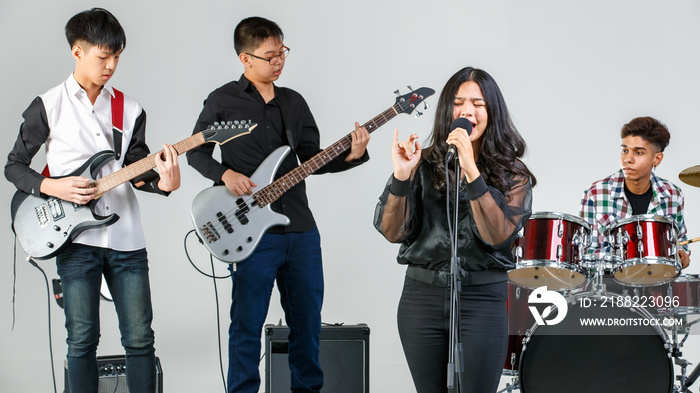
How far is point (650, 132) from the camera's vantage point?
4.31 meters

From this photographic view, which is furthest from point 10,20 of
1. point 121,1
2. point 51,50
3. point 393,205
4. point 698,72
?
point 698,72

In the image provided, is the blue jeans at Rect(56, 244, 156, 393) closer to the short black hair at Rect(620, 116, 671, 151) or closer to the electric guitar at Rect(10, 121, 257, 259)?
the electric guitar at Rect(10, 121, 257, 259)

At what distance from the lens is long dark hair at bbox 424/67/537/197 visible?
217 centimetres

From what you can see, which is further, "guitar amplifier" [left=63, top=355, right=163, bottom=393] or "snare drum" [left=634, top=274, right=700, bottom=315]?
"snare drum" [left=634, top=274, right=700, bottom=315]

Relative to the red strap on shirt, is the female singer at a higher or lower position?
lower

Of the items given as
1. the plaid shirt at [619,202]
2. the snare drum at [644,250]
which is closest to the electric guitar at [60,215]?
the snare drum at [644,250]

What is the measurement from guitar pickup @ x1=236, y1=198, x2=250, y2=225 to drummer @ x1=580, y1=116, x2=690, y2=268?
2185 mm

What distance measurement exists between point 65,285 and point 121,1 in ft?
8.97

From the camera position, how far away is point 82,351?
2.55m

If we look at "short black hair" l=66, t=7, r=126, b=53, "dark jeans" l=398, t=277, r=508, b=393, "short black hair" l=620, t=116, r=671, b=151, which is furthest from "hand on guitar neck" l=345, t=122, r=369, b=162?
"short black hair" l=620, t=116, r=671, b=151

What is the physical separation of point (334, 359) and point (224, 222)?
87 centimetres

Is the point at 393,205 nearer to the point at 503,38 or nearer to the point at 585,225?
the point at 585,225

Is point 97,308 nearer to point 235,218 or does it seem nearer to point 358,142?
point 235,218

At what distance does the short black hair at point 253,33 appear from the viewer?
122 inches
